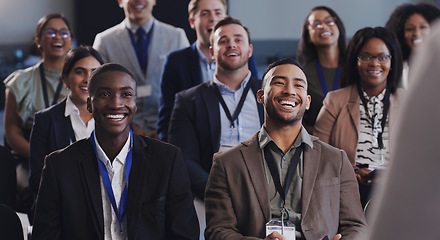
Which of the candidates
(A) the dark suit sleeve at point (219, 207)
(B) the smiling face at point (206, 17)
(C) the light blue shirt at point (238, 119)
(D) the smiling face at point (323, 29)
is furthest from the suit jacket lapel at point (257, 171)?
(D) the smiling face at point (323, 29)

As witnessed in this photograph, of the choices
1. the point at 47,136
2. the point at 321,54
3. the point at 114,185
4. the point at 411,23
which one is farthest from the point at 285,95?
the point at 411,23

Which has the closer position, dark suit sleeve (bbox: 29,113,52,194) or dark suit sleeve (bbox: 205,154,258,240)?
dark suit sleeve (bbox: 205,154,258,240)

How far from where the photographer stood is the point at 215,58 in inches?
137

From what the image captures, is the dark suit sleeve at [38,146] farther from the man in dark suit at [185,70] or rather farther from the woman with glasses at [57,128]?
the man in dark suit at [185,70]

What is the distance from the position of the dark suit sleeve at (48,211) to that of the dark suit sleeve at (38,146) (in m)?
0.85

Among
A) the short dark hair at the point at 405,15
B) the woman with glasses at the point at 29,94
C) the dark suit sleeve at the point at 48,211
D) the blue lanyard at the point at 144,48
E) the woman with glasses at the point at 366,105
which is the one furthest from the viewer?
the short dark hair at the point at 405,15

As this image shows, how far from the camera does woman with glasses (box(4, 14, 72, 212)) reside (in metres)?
3.81

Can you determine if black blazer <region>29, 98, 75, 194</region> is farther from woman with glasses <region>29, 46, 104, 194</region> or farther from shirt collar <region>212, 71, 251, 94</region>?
shirt collar <region>212, 71, 251, 94</region>

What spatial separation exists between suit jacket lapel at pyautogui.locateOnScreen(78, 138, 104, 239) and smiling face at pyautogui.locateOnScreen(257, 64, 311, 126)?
0.75 metres

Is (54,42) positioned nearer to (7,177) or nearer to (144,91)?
(144,91)

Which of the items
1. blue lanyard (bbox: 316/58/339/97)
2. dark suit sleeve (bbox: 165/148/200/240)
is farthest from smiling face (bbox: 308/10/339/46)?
dark suit sleeve (bbox: 165/148/200/240)

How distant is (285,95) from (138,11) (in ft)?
6.48

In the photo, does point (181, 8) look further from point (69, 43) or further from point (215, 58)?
point (215, 58)

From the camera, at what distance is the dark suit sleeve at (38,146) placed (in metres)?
3.10
